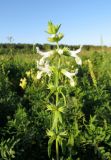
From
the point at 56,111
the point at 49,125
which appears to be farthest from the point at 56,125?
the point at 49,125

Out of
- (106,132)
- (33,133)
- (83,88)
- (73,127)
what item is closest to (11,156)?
(33,133)

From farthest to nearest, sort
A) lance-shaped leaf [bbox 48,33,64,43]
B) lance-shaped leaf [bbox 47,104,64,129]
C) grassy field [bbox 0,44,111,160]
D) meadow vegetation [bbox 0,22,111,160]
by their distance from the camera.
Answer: grassy field [bbox 0,44,111,160]
meadow vegetation [bbox 0,22,111,160]
lance-shaped leaf [bbox 47,104,64,129]
lance-shaped leaf [bbox 48,33,64,43]

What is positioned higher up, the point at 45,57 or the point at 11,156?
the point at 45,57

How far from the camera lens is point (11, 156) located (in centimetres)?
376

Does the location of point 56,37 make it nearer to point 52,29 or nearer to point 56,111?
point 52,29

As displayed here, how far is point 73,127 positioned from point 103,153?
1.31ft

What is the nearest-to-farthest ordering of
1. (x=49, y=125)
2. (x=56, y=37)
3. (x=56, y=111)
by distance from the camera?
(x=56, y=37) → (x=56, y=111) → (x=49, y=125)

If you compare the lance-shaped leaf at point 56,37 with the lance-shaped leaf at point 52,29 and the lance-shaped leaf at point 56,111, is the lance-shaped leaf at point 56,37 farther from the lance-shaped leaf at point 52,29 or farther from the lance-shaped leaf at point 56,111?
the lance-shaped leaf at point 56,111

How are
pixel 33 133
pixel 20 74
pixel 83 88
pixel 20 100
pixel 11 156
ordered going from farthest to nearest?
pixel 20 74, pixel 83 88, pixel 20 100, pixel 33 133, pixel 11 156

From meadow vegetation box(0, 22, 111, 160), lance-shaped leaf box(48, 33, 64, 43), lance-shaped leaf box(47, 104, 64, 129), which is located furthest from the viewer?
meadow vegetation box(0, 22, 111, 160)

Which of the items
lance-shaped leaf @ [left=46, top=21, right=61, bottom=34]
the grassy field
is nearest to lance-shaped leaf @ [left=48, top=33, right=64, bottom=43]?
lance-shaped leaf @ [left=46, top=21, right=61, bottom=34]

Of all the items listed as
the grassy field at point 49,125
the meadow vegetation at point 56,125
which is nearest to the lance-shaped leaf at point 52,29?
the meadow vegetation at point 56,125

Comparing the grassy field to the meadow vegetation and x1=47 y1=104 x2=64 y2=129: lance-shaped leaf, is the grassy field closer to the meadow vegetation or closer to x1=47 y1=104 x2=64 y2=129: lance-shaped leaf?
the meadow vegetation

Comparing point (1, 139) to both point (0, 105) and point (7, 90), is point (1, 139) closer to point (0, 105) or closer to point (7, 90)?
point (0, 105)
